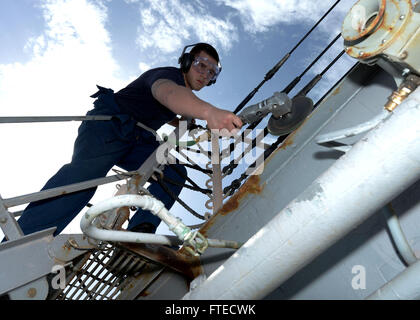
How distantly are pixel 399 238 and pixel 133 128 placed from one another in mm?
2050

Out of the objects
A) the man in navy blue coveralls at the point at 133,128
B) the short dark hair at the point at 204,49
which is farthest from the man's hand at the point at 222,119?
the short dark hair at the point at 204,49

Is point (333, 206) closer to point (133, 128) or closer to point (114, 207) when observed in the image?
point (114, 207)

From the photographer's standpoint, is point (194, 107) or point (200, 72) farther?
point (200, 72)

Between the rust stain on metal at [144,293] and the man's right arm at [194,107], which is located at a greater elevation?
the man's right arm at [194,107]

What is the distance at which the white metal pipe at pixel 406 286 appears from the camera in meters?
0.81

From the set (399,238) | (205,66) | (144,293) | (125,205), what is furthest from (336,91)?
(205,66)

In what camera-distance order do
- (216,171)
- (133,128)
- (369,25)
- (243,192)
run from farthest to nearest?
(216,171)
(133,128)
(243,192)
(369,25)

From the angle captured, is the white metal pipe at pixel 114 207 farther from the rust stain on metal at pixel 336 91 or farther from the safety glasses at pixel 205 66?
the safety glasses at pixel 205 66

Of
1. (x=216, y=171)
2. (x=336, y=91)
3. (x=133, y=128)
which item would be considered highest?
(x=133, y=128)

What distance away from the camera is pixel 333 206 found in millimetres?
719

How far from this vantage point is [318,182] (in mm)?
750

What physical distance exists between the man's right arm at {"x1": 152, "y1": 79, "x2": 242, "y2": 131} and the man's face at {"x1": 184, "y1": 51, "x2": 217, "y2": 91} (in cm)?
99
